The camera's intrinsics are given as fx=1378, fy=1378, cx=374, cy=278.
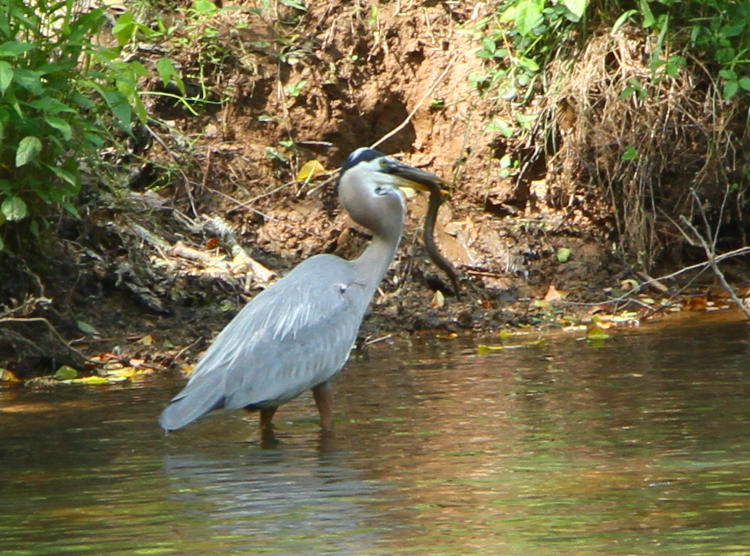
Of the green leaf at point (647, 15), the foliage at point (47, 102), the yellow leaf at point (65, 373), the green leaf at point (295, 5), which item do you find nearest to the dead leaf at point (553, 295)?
the green leaf at point (647, 15)

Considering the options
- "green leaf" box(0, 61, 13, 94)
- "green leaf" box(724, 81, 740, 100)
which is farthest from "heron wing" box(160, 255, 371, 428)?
"green leaf" box(724, 81, 740, 100)

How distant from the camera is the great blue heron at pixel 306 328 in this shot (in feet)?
21.6

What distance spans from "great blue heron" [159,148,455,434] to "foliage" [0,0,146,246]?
47.5 inches

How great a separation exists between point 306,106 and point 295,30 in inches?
30.3

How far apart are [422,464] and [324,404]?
1325 millimetres

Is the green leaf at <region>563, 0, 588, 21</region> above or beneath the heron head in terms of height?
above

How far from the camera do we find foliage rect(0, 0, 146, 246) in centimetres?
691

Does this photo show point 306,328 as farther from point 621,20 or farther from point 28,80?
point 621,20

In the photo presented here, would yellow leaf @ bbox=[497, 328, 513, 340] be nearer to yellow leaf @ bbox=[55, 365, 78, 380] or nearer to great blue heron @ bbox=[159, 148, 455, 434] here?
great blue heron @ bbox=[159, 148, 455, 434]

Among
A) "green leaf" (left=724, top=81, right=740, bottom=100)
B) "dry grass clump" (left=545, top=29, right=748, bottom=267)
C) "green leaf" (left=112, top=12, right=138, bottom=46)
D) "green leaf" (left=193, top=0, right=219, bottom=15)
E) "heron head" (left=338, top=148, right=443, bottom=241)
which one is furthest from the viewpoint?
"green leaf" (left=193, top=0, right=219, bottom=15)

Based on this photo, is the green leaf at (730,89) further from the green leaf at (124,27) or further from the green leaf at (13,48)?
the green leaf at (13,48)

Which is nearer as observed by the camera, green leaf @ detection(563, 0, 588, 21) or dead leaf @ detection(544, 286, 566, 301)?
green leaf @ detection(563, 0, 588, 21)

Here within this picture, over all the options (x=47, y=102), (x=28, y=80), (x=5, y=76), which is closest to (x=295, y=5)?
(x=47, y=102)

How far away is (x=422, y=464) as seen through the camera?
5.45 m
